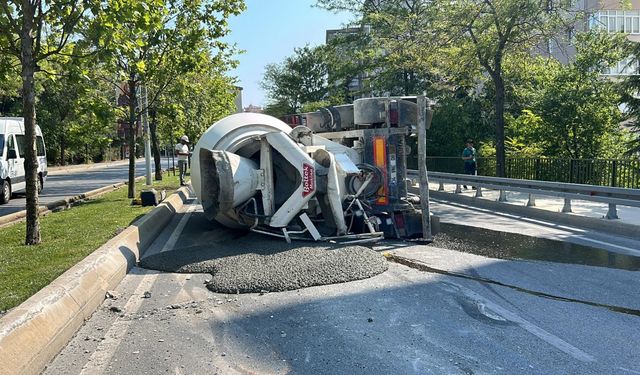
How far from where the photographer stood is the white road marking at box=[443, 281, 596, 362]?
4.16 m

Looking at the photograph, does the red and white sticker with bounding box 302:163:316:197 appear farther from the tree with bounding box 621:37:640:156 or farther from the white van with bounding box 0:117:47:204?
the tree with bounding box 621:37:640:156

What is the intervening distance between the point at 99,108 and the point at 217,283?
447 centimetres

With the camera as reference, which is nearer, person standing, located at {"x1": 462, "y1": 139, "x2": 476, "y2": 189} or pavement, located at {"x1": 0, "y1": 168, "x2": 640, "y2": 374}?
pavement, located at {"x1": 0, "y1": 168, "x2": 640, "y2": 374}

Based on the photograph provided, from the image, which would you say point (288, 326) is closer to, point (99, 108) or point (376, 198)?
point (376, 198)

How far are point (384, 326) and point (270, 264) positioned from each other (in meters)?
2.45

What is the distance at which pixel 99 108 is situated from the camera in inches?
352

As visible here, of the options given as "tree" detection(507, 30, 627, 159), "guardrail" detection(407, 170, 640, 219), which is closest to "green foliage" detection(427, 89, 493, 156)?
"tree" detection(507, 30, 627, 159)

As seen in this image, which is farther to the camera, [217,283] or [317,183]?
[317,183]

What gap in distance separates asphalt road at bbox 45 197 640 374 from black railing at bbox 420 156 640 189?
8840mm

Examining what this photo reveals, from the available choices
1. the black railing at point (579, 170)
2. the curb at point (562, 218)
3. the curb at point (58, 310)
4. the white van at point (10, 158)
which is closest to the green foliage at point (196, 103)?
the white van at point (10, 158)

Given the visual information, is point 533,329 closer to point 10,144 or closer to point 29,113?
point 29,113

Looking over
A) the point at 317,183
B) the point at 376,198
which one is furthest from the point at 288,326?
the point at 376,198

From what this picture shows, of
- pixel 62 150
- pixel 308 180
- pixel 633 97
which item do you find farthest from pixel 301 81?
pixel 308 180

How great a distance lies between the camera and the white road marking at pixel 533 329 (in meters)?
4.16
